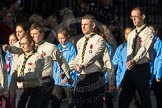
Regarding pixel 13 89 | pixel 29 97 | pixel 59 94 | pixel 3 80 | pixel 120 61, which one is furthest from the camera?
pixel 120 61

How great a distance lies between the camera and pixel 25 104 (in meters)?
9.53

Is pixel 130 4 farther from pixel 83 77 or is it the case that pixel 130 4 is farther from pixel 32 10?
pixel 83 77

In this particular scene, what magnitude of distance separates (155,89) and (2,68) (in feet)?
16.0

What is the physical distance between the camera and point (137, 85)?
10500 millimetres

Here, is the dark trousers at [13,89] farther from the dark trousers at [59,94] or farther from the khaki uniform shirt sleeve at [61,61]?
the dark trousers at [59,94]

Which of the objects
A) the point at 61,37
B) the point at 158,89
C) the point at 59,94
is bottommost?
the point at 158,89

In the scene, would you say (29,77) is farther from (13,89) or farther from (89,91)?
(89,91)

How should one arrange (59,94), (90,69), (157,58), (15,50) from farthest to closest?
(157,58) → (59,94) → (90,69) → (15,50)

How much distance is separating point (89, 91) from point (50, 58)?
1.06 meters

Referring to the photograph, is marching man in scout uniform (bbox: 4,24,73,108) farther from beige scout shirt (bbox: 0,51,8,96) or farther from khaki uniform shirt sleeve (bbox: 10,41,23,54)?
beige scout shirt (bbox: 0,51,8,96)

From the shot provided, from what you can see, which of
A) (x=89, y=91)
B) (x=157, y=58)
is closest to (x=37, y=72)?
(x=89, y=91)

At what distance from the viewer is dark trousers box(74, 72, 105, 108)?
9922mm

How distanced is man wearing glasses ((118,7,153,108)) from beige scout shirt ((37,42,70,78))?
0.95 m

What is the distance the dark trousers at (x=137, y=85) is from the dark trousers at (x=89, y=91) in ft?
1.72
